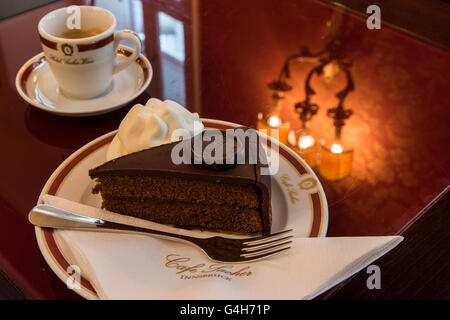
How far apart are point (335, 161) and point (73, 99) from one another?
72 cm

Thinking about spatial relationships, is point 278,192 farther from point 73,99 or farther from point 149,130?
point 73,99

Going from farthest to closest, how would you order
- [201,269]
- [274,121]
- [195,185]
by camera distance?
1. [274,121]
2. [195,185]
3. [201,269]

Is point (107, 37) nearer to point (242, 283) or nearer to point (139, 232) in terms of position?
point (139, 232)

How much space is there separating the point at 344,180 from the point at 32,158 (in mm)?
734

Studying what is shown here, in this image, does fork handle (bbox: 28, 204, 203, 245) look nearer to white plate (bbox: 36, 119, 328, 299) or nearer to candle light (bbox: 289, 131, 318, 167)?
white plate (bbox: 36, 119, 328, 299)

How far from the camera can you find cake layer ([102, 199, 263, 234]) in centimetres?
96

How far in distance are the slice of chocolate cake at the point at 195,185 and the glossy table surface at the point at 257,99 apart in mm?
172

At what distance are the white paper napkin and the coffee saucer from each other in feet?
1.41

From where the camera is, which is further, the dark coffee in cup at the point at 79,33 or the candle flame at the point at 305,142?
the dark coffee in cup at the point at 79,33

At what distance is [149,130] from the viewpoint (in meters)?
0.95

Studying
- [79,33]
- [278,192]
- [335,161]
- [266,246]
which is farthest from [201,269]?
[79,33]

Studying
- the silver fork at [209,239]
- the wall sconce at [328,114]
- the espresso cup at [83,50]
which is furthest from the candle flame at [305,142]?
the espresso cup at [83,50]

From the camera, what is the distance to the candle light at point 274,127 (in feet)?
3.74

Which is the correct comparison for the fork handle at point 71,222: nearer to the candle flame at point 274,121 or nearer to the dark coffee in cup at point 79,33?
the candle flame at point 274,121
